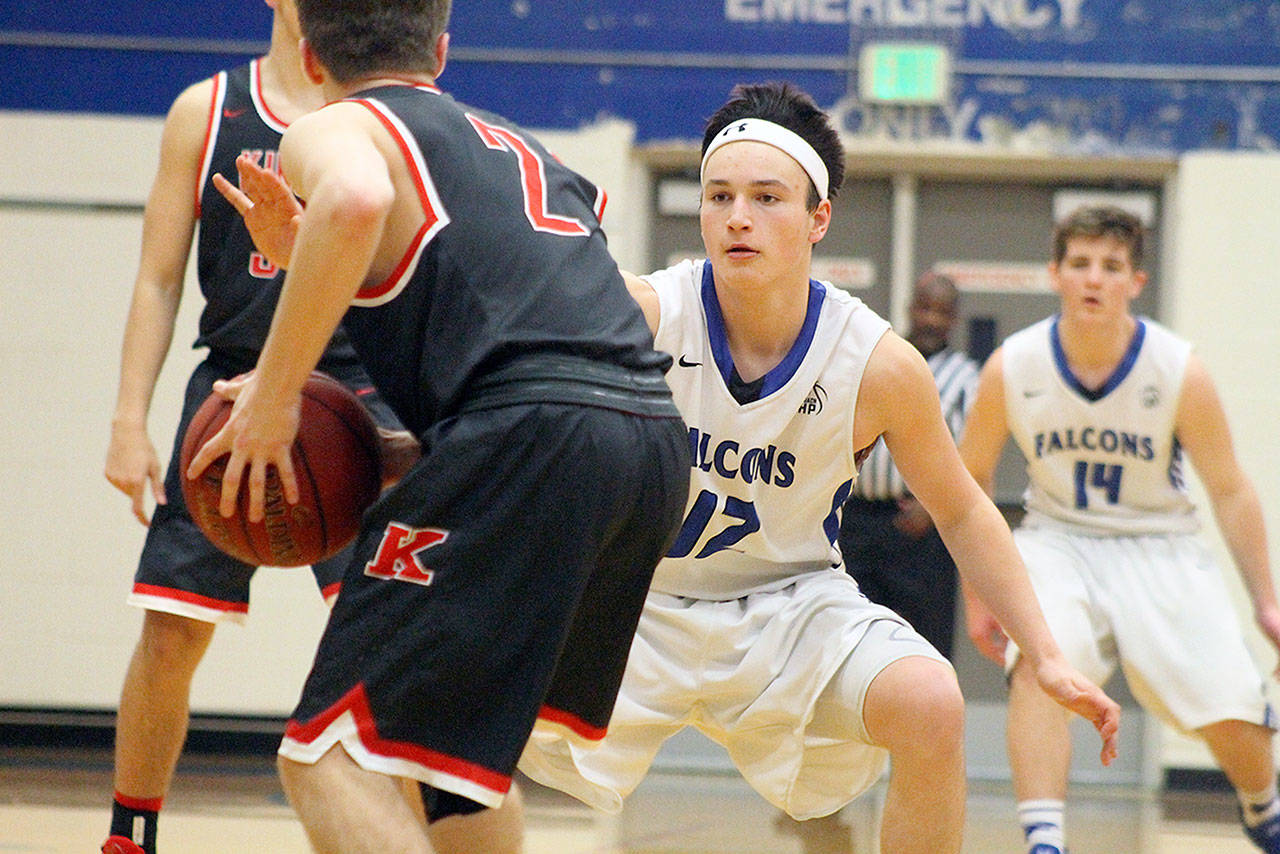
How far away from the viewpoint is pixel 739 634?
2979 mm

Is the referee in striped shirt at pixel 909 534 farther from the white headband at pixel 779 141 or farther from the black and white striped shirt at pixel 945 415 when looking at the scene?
the white headband at pixel 779 141

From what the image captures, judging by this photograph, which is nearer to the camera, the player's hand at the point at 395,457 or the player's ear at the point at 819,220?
the player's hand at the point at 395,457

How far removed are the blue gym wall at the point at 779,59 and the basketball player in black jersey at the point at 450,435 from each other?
166 inches

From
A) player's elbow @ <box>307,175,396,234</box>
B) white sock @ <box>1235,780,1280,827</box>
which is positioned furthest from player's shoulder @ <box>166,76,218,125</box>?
white sock @ <box>1235,780,1280,827</box>

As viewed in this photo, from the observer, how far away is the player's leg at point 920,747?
2697mm

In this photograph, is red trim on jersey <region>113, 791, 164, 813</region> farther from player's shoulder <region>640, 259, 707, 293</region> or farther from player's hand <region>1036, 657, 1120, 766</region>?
player's hand <region>1036, 657, 1120, 766</region>

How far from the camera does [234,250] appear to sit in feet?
10.7

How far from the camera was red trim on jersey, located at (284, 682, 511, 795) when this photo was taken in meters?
2.04

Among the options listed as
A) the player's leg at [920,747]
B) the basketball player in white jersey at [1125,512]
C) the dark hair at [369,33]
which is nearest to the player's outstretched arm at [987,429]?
the basketball player in white jersey at [1125,512]

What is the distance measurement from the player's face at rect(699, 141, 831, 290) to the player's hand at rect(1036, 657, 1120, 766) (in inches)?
35.6

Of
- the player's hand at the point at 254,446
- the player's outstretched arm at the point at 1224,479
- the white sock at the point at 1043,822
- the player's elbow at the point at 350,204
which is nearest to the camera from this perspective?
the player's elbow at the point at 350,204

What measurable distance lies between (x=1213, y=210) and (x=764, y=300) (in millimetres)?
3912

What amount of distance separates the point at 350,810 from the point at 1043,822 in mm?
2172

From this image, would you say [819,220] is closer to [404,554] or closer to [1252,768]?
[404,554]
